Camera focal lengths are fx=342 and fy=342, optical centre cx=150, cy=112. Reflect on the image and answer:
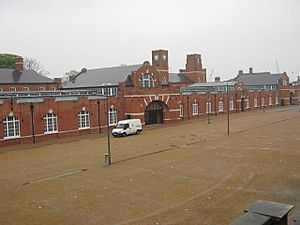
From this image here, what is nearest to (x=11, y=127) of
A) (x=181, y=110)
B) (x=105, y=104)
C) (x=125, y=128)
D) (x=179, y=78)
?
(x=125, y=128)

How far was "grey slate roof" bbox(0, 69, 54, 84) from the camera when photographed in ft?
182

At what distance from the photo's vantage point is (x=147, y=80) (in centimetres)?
4778

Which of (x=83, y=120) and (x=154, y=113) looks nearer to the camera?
(x=83, y=120)

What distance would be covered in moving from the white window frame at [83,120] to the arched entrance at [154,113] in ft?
32.7

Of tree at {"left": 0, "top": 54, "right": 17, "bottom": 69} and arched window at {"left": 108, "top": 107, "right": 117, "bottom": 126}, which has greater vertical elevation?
tree at {"left": 0, "top": 54, "right": 17, "bottom": 69}

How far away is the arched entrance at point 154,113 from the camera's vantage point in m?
47.6

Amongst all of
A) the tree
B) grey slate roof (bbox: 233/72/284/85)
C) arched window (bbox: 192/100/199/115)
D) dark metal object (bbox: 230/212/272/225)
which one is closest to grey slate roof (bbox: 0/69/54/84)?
the tree

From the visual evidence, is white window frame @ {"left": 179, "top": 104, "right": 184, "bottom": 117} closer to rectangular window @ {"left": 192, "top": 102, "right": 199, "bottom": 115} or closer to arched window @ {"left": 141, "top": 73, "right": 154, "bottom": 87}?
rectangular window @ {"left": 192, "top": 102, "right": 199, "bottom": 115}

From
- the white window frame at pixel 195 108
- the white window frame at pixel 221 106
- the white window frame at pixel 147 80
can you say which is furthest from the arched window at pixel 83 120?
the white window frame at pixel 221 106

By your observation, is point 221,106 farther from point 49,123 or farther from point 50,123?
point 49,123

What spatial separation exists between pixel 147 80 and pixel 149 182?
31762 millimetres

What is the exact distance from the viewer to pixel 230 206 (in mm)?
12961

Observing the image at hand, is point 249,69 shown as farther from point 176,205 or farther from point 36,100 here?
point 176,205

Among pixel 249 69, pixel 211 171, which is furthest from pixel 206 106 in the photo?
pixel 249 69
